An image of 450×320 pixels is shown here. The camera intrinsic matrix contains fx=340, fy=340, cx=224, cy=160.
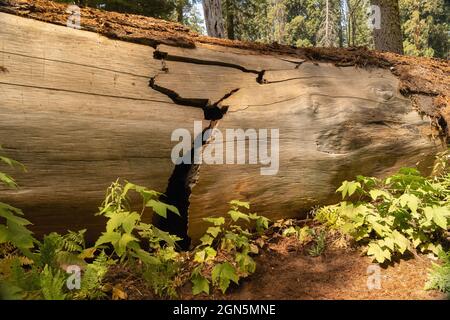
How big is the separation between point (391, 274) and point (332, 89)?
2.65m

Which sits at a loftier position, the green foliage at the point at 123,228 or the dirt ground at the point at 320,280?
the green foliage at the point at 123,228

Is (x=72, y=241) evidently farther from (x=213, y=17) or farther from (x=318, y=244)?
(x=213, y=17)

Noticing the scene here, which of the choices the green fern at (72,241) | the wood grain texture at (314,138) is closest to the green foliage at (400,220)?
the wood grain texture at (314,138)

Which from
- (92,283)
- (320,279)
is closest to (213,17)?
(320,279)

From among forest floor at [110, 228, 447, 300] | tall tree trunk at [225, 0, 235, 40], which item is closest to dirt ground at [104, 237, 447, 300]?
forest floor at [110, 228, 447, 300]

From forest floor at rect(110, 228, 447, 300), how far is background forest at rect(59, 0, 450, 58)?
4.70 meters

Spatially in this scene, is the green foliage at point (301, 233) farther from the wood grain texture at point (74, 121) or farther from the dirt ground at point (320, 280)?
the wood grain texture at point (74, 121)

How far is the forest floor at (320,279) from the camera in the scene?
3.16 m

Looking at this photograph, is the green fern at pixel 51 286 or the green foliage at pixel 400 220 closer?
the green fern at pixel 51 286

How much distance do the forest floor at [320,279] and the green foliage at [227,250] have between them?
0.11 meters

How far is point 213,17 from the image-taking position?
405 inches

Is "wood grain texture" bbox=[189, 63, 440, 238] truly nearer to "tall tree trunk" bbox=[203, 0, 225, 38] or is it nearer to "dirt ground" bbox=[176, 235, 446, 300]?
"dirt ground" bbox=[176, 235, 446, 300]

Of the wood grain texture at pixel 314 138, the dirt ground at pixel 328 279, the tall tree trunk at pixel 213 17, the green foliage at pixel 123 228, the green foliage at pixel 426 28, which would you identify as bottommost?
the dirt ground at pixel 328 279

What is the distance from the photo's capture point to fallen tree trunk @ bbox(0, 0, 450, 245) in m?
3.40
